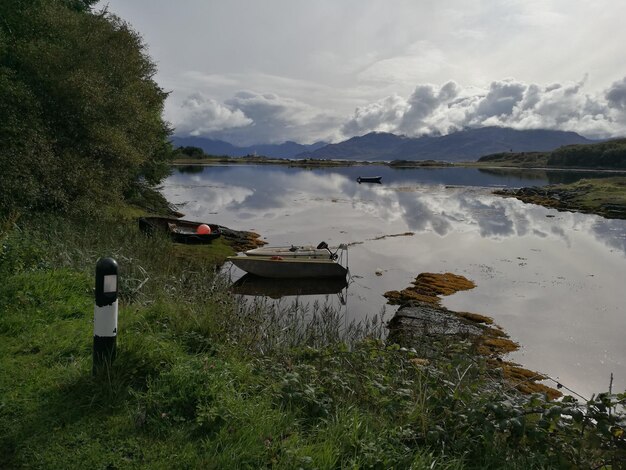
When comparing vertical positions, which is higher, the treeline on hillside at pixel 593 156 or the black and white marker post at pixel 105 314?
the treeline on hillside at pixel 593 156

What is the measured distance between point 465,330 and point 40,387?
13.7 metres

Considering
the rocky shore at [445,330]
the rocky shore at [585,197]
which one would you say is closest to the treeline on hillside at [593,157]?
the rocky shore at [585,197]

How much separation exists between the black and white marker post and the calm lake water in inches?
486

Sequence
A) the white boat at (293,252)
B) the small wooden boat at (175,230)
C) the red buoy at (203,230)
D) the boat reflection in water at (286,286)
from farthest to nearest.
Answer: the red buoy at (203,230) < the small wooden boat at (175,230) < the white boat at (293,252) < the boat reflection in water at (286,286)

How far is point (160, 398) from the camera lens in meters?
4.52

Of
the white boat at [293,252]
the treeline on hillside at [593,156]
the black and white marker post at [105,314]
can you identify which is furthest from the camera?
the treeline on hillside at [593,156]

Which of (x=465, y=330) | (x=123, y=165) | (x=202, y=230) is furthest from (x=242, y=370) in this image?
(x=202, y=230)

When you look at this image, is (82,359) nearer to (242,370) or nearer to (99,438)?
(99,438)

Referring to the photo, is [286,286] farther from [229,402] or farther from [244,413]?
[244,413]

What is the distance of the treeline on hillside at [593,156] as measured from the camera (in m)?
144

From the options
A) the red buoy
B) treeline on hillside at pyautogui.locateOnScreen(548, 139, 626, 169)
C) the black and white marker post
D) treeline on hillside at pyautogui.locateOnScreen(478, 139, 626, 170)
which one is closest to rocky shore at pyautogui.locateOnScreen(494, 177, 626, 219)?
the red buoy

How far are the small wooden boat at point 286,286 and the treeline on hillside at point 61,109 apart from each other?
26.4 ft

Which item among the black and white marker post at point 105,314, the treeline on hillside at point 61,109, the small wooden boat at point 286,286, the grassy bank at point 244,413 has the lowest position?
the small wooden boat at point 286,286

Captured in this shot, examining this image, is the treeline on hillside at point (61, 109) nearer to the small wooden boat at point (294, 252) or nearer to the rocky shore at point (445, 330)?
the small wooden boat at point (294, 252)
